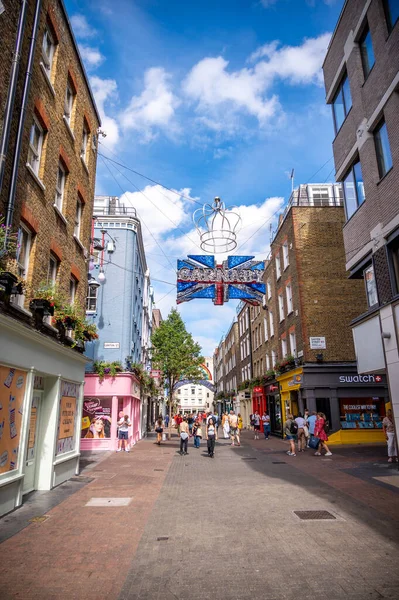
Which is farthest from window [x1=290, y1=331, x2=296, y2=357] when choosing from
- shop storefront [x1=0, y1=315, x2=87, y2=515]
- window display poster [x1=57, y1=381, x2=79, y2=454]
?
window display poster [x1=57, y1=381, x2=79, y2=454]

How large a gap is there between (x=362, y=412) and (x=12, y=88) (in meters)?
22.4

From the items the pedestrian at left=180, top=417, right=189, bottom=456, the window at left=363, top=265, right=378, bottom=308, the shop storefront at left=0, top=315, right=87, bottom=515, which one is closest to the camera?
the shop storefront at left=0, top=315, right=87, bottom=515

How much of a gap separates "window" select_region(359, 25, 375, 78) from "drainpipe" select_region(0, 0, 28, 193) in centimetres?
1043

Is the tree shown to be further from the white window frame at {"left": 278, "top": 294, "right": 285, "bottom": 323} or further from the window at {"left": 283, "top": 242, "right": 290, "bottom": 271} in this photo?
the window at {"left": 283, "top": 242, "right": 290, "bottom": 271}

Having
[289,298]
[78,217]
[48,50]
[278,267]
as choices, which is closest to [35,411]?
[78,217]

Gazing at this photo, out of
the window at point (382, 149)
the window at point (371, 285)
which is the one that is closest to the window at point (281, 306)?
the window at point (371, 285)

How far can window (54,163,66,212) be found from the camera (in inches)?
496

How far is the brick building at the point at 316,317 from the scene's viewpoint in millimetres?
23672

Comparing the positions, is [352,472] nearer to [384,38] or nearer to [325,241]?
[384,38]

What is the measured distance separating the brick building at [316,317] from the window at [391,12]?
14055mm

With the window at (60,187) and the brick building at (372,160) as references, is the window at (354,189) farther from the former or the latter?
the window at (60,187)

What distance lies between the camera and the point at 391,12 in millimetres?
12266

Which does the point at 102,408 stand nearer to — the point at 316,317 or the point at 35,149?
the point at 316,317

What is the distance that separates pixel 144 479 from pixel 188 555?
6750mm
